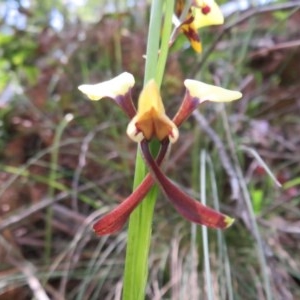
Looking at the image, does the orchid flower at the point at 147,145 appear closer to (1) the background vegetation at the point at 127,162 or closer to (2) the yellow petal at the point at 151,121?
(2) the yellow petal at the point at 151,121

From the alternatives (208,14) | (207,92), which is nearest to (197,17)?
(208,14)

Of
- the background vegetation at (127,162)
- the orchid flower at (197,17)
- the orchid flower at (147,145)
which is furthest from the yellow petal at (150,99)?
the background vegetation at (127,162)

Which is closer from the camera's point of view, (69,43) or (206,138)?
(206,138)

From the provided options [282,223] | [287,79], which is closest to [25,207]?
[282,223]

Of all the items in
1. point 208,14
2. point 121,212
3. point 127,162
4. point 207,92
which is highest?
point 127,162

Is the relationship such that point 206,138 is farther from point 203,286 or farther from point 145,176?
point 145,176

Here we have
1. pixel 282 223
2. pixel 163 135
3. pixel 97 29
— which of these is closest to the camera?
pixel 163 135

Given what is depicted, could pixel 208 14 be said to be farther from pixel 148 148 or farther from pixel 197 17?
pixel 148 148
